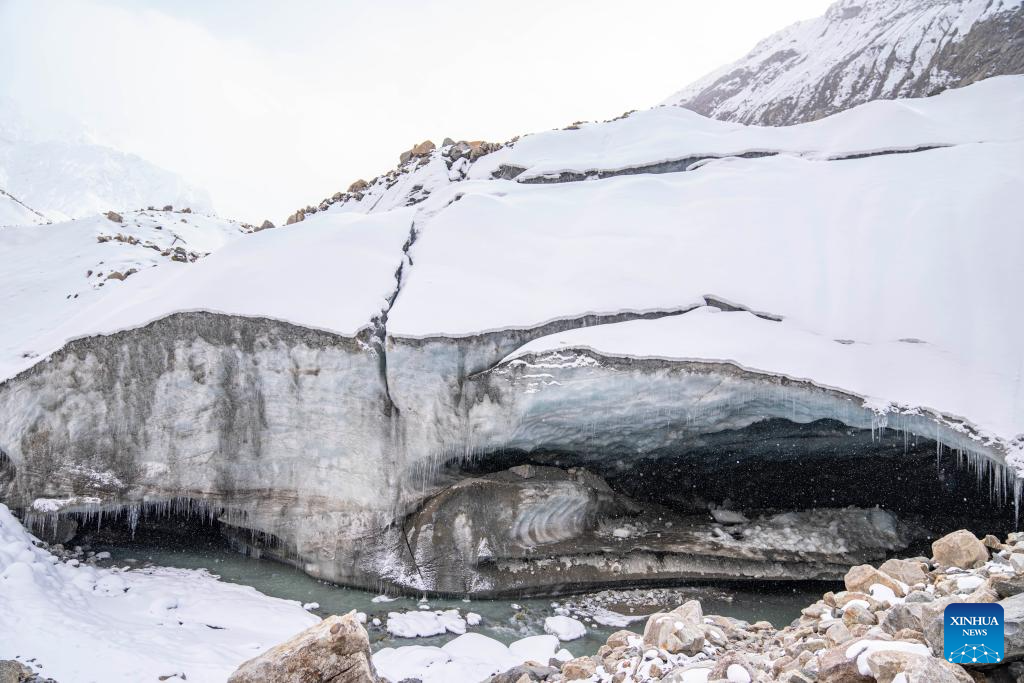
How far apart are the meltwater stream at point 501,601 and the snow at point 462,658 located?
0.29 metres

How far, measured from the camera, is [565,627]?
8.02 metres

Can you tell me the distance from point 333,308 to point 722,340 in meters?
5.58

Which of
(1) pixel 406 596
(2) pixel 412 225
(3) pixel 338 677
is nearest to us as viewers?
(3) pixel 338 677

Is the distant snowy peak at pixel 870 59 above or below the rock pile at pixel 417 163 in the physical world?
above

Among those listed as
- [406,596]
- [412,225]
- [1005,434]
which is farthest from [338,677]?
[412,225]

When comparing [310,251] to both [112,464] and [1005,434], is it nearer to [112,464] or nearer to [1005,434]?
[112,464]

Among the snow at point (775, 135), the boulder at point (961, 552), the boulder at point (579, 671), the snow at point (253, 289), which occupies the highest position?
the snow at point (775, 135)

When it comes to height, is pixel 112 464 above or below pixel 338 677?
above

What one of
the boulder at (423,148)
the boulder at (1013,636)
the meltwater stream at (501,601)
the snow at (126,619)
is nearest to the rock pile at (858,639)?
the boulder at (1013,636)

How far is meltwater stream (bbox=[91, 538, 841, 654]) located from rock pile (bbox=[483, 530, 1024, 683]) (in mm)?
2263

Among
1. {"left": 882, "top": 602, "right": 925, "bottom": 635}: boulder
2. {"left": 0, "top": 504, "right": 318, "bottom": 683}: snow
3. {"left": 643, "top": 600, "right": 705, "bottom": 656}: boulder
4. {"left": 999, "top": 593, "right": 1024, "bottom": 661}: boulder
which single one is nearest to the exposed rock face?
{"left": 0, "top": 504, "right": 318, "bottom": 683}: snow

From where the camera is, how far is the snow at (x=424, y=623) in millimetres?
7832

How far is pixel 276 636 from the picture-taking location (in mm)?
7477

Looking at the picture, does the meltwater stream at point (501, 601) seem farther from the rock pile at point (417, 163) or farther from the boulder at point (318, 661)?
the rock pile at point (417, 163)
